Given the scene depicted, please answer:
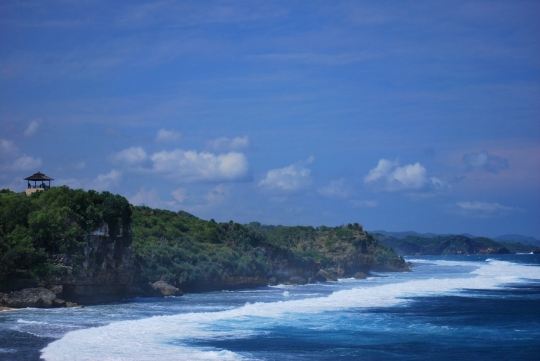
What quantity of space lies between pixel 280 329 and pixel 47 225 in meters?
20.5

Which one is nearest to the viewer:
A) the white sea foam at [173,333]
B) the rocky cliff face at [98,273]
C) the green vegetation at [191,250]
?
the white sea foam at [173,333]

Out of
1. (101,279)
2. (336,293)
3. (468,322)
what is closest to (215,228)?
(336,293)

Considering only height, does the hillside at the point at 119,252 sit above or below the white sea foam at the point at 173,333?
above

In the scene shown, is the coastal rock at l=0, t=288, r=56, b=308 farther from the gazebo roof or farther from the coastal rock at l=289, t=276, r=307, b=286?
the coastal rock at l=289, t=276, r=307, b=286

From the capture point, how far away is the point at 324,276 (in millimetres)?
82750

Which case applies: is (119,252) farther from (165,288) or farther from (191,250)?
(191,250)

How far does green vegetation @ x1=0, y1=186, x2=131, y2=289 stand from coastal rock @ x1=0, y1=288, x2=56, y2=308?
795 mm

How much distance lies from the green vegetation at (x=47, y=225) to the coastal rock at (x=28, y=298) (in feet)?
2.61

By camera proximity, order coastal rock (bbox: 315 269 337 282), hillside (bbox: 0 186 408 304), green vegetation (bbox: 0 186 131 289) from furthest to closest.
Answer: coastal rock (bbox: 315 269 337 282) < hillside (bbox: 0 186 408 304) < green vegetation (bbox: 0 186 131 289)

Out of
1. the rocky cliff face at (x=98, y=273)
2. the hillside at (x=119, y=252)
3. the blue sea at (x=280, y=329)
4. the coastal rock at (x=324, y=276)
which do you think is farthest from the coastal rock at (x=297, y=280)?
the rocky cliff face at (x=98, y=273)

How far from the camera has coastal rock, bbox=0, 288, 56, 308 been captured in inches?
1608

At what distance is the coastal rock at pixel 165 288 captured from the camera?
5453cm

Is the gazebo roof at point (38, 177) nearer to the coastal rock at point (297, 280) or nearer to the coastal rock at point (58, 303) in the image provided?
the coastal rock at point (58, 303)

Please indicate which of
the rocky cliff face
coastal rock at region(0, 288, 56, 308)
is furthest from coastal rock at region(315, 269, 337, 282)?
coastal rock at region(0, 288, 56, 308)
